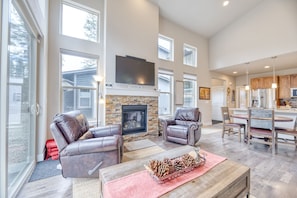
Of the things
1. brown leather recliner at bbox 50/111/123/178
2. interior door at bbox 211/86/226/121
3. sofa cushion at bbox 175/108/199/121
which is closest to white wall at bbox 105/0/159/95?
sofa cushion at bbox 175/108/199/121

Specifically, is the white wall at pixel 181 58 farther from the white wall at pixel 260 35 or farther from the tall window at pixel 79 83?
the tall window at pixel 79 83

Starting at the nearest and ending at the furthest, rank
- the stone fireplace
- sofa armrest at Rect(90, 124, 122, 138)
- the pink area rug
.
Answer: the pink area rug
sofa armrest at Rect(90, 124, 122, 138)
the stone fireplace

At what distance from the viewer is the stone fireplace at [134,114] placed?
156 inches

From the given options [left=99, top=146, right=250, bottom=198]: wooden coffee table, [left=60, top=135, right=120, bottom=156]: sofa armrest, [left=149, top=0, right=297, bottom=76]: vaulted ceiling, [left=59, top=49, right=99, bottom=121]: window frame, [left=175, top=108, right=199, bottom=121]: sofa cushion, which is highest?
[left=149, top=0, right=297, bottom=76]: vaulted ceiling

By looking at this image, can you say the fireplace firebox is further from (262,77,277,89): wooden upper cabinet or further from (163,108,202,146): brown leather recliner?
(262,77,277,89): wooden upper cabinet

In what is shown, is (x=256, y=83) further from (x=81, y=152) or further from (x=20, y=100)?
(x=20, y=100)

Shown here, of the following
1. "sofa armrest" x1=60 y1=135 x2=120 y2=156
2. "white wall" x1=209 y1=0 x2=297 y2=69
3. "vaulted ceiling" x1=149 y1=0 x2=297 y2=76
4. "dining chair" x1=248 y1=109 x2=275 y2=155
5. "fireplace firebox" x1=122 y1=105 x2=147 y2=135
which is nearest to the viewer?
"sofa armrest" x1=60 y1=135 x2=120 y2=156

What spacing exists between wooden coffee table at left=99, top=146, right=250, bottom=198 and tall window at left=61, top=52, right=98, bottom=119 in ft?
9.16

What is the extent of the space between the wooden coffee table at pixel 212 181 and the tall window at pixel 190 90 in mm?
4849

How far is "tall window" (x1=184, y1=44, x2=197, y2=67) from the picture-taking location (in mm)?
6395

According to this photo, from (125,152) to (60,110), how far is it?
6.07ft

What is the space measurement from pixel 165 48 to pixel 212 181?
5.20 metres

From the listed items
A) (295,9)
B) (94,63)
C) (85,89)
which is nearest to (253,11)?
(295,9)

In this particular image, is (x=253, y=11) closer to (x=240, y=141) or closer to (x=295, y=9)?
(x=295, y=9)
